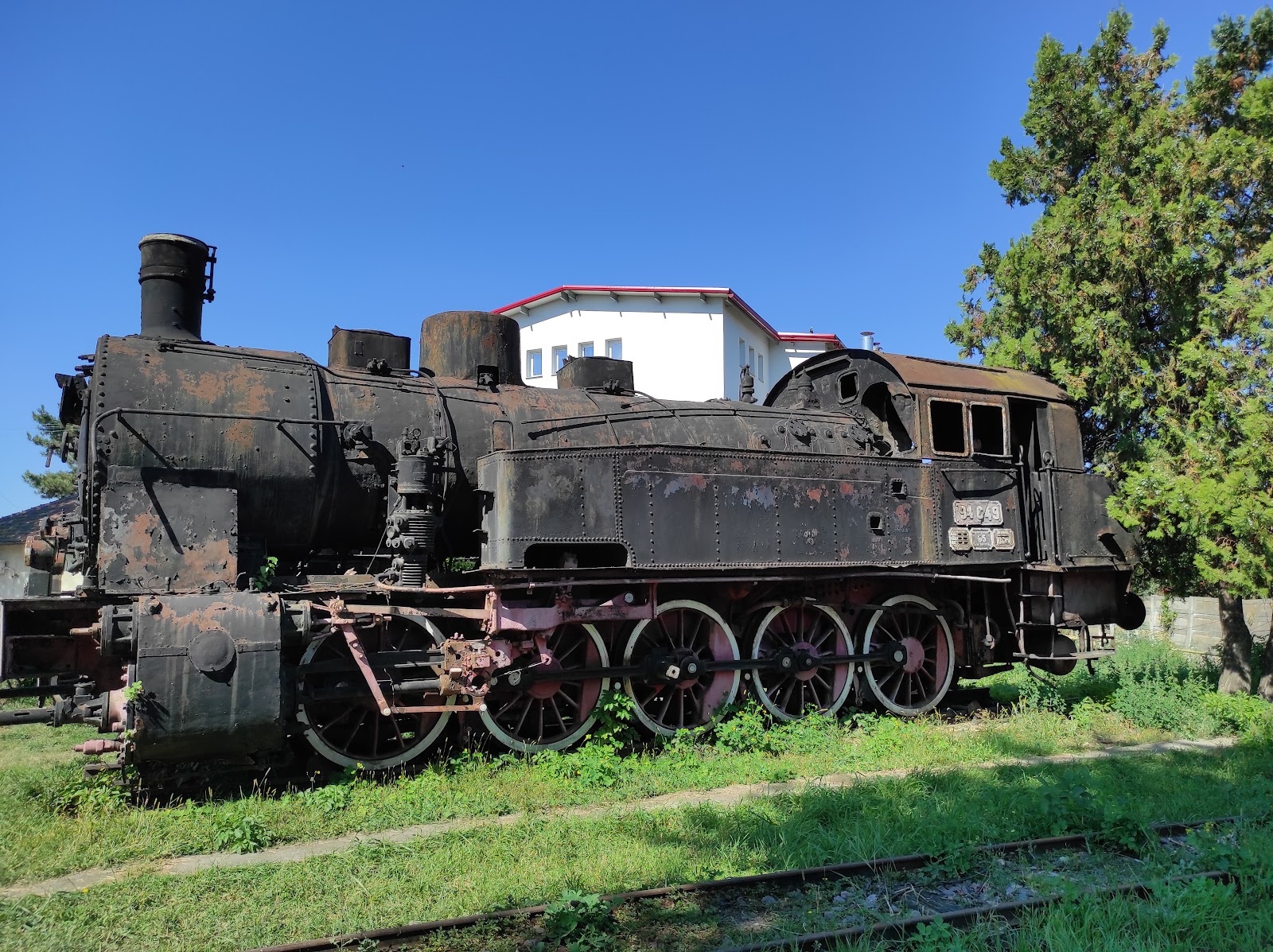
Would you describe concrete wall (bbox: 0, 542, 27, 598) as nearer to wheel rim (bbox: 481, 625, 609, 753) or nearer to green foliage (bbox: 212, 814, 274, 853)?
wheel rim (bbox: 481, 625, 609, 753)

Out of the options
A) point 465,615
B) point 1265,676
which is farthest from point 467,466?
point 1265,676

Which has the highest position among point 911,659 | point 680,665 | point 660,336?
point 660,336

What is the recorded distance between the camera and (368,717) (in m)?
6.93

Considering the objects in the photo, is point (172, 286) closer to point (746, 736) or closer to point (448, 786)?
point (448, 786)

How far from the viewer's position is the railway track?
11.8 feet

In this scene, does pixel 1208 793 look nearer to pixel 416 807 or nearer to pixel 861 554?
pixel 861 554

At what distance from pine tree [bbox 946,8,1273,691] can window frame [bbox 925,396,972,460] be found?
1.74 m

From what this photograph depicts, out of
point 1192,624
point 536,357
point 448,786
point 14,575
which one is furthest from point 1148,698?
point 536,357

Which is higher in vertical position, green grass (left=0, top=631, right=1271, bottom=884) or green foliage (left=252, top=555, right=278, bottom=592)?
green foliage (left=252, top=555, right=278, bottom=592)

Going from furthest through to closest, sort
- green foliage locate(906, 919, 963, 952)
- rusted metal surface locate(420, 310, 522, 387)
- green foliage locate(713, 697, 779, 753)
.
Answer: rusted metal surface locate(420, 310, 522, 387) < green foliage locate(713, 697, 779, 753) < green foliage locate(906, 919, 963, 952)

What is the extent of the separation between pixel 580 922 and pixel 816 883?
1.31m

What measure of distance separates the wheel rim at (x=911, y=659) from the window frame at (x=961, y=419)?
153cm

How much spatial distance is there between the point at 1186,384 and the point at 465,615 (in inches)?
299

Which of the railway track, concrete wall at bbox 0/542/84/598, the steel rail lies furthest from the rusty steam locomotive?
concrete wall at bbox 0/542/84/598
